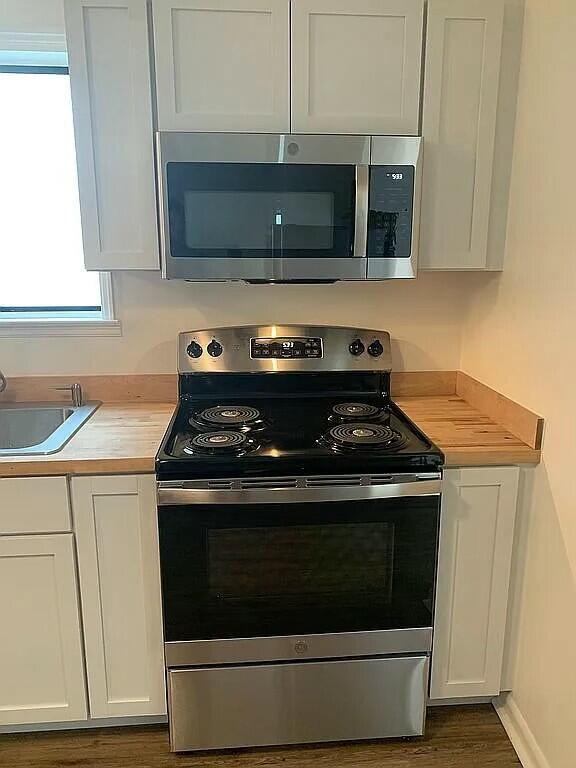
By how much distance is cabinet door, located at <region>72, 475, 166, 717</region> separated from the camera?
168 cm

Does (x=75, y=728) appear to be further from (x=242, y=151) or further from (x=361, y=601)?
(x=242, y=151)

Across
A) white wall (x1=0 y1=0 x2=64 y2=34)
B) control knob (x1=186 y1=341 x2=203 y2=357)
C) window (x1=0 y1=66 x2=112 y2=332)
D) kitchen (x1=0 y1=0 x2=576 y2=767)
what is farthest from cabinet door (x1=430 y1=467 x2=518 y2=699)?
white wall (x1=0 y1=0 x2=64 y2=34)

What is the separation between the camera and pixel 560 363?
1.62 meters

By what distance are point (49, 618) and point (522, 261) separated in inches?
69.1

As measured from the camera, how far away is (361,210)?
5.94ft

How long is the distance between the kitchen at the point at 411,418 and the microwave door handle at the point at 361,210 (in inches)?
6.2

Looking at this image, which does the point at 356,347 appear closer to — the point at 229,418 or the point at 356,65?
the point at 229,418

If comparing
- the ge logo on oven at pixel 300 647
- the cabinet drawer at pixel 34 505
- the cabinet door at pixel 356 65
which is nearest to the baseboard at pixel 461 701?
the ge logo on oven at pixel 300 647

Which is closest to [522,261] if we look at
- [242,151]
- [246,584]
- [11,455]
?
[242,151]

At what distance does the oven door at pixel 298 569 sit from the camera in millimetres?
1646

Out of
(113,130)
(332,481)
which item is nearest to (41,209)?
(113,130)

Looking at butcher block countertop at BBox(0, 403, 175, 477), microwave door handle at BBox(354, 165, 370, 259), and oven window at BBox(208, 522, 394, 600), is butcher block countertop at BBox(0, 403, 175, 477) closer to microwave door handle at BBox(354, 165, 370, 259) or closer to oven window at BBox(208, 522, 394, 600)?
oven window at BBox(208, 522, 394, 600)

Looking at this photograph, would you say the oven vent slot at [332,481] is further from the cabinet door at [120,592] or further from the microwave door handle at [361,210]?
the microwave door handle at [361,210]

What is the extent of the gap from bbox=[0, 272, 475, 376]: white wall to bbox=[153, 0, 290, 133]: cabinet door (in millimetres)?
606
